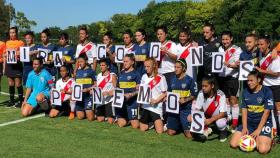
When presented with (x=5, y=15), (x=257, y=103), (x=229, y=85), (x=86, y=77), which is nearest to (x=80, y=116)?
(x=86, y=77)

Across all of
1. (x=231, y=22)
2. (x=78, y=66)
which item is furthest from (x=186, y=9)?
(x=78, y=66)

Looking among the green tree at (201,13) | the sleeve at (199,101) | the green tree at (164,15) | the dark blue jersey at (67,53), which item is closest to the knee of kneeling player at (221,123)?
the sleeve at (199,101)

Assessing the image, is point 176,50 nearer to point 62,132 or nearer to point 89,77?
point 89,77

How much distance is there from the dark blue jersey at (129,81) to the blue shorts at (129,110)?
0.22m

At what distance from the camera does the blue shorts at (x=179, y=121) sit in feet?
23.3

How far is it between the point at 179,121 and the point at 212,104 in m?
0.80

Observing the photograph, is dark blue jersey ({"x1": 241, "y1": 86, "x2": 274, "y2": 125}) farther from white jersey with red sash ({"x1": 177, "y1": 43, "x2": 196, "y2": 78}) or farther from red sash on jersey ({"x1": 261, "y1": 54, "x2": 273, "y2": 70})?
white jersey with red sash ({"x1": 177, "y1": 43, "x2": 196, "y2": 78})

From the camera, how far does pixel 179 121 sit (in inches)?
286

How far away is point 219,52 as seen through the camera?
7.30 m

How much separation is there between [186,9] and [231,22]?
2488 centimetres

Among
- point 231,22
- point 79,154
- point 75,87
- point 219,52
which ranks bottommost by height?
point 79,154

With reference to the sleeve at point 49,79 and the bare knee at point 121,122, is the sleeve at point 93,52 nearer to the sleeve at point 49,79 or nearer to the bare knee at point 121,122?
the sleeve at point 49,79

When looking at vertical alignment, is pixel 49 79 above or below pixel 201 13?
below

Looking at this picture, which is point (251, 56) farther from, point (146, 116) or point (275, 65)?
point (146, 116)
